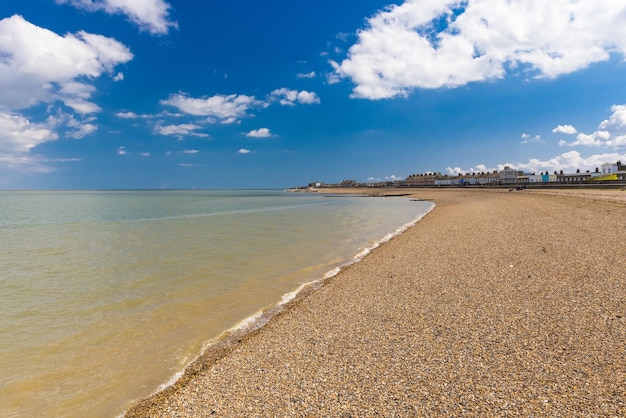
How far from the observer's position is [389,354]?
5164mm

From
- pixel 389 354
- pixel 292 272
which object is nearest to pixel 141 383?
pixel 389 354

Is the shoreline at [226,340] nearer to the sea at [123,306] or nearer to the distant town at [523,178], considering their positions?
the sea at [123,306]

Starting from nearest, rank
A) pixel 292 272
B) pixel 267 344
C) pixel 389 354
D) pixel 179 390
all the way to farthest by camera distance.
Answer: pixel 179 390, pixel 389 354, pixel 267 344, pixel 292 272

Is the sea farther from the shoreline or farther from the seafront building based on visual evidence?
the seafront building

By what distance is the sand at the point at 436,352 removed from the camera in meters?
3.94

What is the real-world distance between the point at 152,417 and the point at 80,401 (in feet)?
4.93

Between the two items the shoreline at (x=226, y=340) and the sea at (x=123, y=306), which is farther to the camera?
the sea at (x=123, y=306)

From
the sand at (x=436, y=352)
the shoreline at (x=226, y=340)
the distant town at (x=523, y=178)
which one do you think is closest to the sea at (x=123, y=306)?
the shoreline at (x=226, y=340)

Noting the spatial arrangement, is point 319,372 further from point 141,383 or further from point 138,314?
point 138,314

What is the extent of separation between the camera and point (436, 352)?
509 centimetres

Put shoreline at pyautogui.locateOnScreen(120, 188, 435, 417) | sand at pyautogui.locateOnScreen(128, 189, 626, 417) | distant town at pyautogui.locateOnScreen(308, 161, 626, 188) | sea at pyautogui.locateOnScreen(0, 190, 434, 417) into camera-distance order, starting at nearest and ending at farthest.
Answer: sand at pyautogui.locateOnScreen(128, 189, 626, 417) → shoreline at pyautogui.locateOnScreen(120, 188, 435, 417) → sea at pyautogui.locateOnScreen(0, 190, 434, 417) → distant town at pyautogui.locateOnScreen(308, 161, 626, 188)

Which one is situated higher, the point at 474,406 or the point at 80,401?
the point at 474,406

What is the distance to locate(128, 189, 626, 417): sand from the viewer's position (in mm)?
3936

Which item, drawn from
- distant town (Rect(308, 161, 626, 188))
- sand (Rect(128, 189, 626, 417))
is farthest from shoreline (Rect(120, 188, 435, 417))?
distant town (Rect(308, 161, 626, 188))
